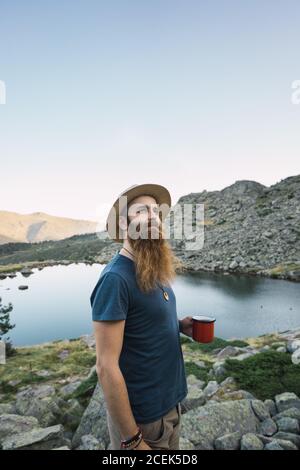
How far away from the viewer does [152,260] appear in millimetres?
2398

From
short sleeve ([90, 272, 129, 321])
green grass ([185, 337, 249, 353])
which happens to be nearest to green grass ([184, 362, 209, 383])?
green grass ([185, 337, 249, 353])

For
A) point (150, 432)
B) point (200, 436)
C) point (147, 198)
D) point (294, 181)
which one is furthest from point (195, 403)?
point (294, 181)

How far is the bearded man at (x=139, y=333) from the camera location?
78.4 inches

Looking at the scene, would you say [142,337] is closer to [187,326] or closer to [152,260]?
[152,260]

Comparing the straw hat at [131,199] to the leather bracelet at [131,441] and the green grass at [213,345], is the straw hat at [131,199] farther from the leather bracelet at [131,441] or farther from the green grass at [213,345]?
the green grass at [213,345]

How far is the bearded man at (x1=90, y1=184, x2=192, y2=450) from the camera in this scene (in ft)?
6.53

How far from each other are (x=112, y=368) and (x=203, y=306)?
66.0 feet

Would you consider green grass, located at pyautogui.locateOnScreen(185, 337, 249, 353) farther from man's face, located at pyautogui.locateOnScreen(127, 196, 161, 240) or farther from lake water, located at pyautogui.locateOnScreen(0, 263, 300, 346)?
man's face, located at pyautogui.locateOnScreen(127, 196, 161, 240)

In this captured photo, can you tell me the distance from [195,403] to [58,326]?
1588 centimetres

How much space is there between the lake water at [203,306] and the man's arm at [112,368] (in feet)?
45.9

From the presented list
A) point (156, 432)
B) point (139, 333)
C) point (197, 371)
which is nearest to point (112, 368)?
point (139, 333)

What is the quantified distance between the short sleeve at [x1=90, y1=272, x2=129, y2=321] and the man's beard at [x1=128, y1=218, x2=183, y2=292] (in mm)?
180

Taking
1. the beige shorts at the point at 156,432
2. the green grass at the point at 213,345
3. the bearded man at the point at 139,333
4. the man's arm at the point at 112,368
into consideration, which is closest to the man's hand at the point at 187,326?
the bearded man at the point at 139,333

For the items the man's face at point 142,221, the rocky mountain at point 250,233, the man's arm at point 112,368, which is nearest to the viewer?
the man's arm at point 112,368
